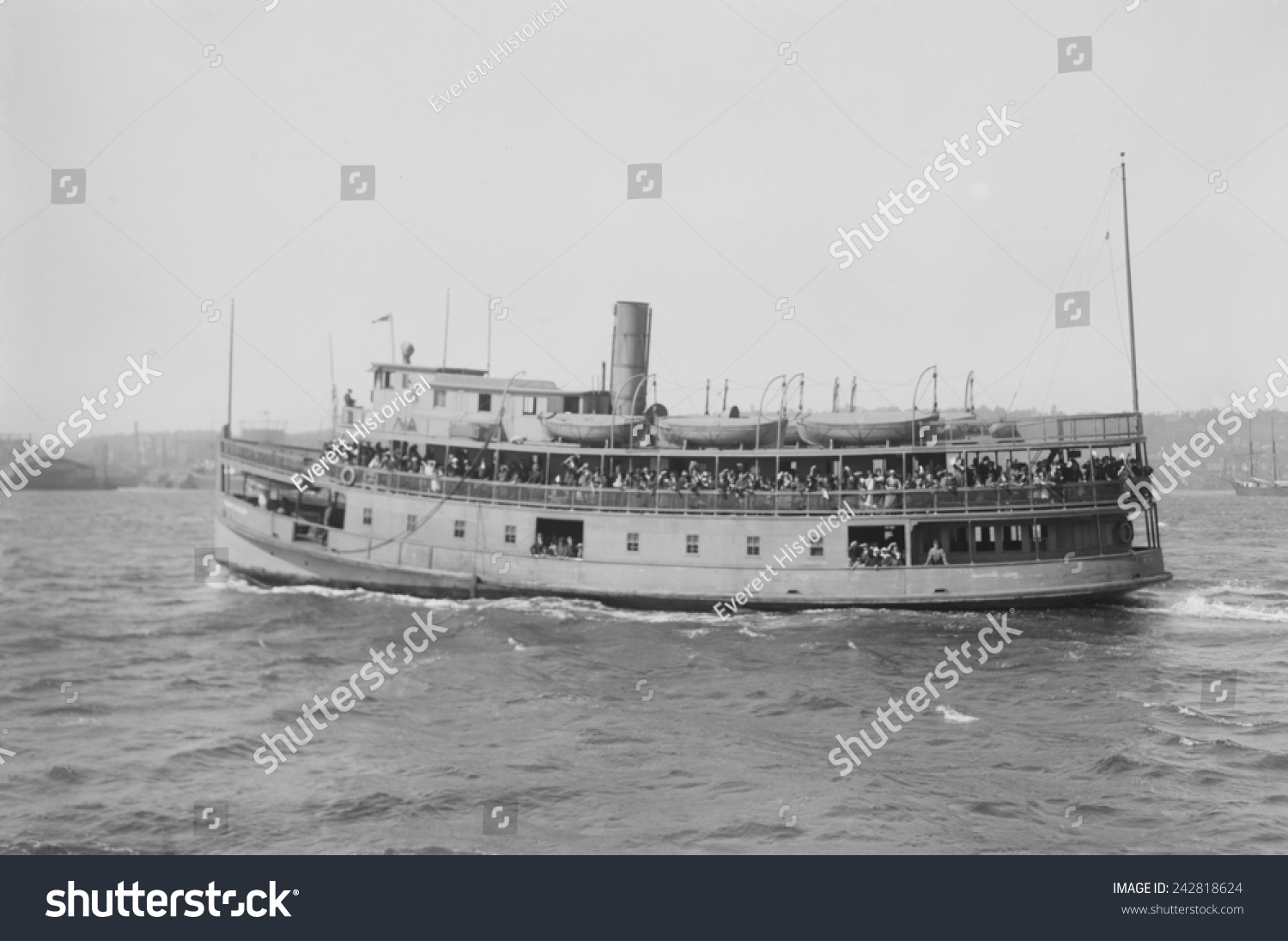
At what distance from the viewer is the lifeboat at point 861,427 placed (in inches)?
1080

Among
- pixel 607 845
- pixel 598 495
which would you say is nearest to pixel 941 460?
pixel 598 495

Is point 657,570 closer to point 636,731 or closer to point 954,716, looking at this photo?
point 636,731

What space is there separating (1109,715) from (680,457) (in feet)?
49.4

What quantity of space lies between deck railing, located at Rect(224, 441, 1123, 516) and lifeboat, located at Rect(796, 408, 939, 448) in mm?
1473

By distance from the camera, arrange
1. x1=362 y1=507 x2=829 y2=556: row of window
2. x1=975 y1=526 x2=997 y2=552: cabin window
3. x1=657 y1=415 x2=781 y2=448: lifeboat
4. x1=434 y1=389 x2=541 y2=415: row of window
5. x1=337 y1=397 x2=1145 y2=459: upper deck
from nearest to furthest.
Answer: x1=337 y1=397 x2=1145 y2=459: upper deck
x1=975 y1=526 x2=997 y2=552: cabin window
x1=362 y1=507 x2=829 y2=556: row of window
x1=657 y1=415 x2=781 y2=448: lifeboat
x1=434 y1=389 x2=541 y2=415: row of window

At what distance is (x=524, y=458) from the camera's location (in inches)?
1262

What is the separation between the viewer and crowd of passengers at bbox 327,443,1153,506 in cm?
2708

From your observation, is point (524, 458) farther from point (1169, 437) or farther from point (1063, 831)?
point (1063, 831)

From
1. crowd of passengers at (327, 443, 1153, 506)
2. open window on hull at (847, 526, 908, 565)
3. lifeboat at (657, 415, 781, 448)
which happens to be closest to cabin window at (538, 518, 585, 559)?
crowd of passengers at (327, 443, 1153, 506)

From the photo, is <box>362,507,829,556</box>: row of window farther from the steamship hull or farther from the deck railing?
the deck railing

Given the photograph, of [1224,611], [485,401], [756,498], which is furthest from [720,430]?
[1224,611]

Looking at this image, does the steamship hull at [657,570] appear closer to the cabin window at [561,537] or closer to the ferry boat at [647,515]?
the ferry boat at [647,515]

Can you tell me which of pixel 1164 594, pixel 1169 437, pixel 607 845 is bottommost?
pixel 607 845

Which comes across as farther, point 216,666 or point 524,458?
point 524,458
